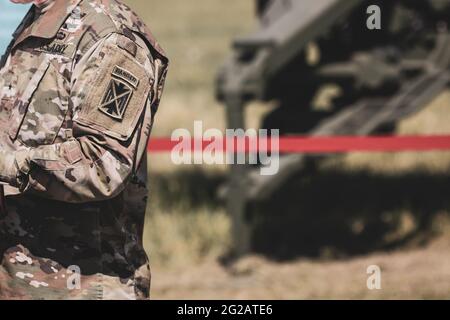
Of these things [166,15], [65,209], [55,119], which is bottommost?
[65,209]

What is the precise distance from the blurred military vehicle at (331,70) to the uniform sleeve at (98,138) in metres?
4.57

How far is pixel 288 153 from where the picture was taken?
26.5 feet

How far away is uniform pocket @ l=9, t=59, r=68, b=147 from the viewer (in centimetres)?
322

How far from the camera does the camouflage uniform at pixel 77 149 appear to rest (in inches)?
123

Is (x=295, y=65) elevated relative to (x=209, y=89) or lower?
lower

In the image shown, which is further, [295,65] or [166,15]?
[166,15]

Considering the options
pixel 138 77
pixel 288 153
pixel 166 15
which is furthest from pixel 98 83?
pixel 166 15

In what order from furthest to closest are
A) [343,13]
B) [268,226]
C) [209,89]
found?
[209,89], [268,226], [343,13]

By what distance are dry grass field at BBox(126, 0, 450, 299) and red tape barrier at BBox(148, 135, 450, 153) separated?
2.92 ft

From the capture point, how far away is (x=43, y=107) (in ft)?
10.6

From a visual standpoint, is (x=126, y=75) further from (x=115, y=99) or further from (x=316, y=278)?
(x=316, y=278)

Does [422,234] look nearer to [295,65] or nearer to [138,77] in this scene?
[295,65]

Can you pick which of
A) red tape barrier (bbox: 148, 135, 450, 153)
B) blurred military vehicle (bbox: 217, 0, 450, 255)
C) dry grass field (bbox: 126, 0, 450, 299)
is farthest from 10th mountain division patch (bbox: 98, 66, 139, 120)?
blurred military vehicle (bbox: 217, 0, 450, 255)

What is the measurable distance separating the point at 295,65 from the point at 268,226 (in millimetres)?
1247
